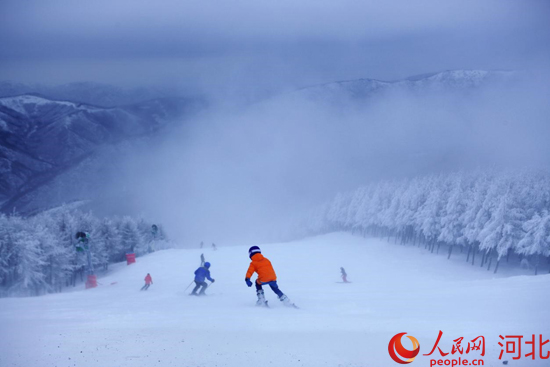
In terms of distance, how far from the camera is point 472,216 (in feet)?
152

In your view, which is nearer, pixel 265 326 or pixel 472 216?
pixel 265 326

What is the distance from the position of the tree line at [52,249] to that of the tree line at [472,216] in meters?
38.3

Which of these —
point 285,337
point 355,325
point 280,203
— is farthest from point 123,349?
point 280,203

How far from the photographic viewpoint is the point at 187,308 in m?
13.4

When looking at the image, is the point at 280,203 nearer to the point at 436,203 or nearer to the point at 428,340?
the point at 436,203

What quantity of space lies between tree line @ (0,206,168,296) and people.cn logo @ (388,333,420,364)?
136 ft

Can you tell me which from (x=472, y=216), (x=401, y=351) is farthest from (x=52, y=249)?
(x=472, y=216)

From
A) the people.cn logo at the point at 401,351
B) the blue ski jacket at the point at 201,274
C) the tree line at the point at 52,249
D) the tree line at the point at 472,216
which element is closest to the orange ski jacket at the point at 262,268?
the blue ski jacket at the point at 201,274

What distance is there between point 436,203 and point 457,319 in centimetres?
4592

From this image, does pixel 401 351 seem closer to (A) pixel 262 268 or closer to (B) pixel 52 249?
(A) pixel 262 268

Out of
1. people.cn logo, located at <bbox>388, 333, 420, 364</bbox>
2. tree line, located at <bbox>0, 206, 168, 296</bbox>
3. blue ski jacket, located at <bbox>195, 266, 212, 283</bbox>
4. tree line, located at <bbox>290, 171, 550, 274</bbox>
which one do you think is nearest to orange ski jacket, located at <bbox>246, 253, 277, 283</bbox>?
blue ski jacket, located at <bbox>195, 266, 212, 283</bbox>

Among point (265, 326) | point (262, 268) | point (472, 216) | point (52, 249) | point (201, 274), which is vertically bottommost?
point (52, 249)

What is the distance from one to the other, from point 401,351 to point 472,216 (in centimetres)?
4418

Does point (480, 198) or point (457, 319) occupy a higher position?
point (480, 198)
